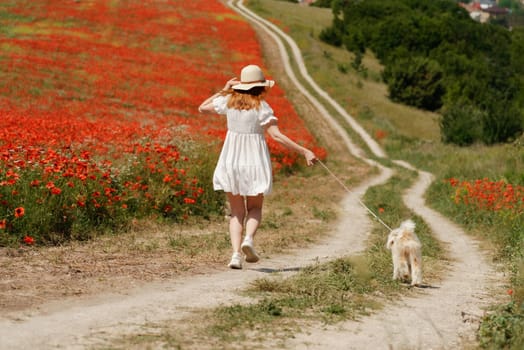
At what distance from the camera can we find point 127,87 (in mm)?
36719

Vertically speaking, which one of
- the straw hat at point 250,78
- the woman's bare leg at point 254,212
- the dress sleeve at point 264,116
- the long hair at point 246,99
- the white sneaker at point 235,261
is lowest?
the white sneaker at point 235,261

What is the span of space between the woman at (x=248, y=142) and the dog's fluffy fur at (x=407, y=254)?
1326 millimetres

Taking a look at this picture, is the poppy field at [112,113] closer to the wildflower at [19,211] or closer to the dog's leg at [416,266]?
the wildflower at [19,211]

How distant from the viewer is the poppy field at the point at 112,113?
10.9 m

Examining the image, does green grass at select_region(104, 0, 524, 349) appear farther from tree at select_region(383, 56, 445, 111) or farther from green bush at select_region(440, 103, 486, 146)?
tree at select_region(383, 56, 445, 111)

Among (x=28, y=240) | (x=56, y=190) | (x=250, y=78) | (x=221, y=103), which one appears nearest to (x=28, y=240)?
(x=28, y=240)

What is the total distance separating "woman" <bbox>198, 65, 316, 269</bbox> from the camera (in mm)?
8828

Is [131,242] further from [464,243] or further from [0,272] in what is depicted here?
[464,243]

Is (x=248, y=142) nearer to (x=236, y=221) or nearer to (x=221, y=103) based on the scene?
(x=221, y=103)

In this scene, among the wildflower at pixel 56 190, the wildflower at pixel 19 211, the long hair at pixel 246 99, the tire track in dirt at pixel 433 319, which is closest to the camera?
the tire track in dirt at pixel 433 319

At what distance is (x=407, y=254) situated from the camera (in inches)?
341

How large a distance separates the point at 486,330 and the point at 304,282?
249 centimetres

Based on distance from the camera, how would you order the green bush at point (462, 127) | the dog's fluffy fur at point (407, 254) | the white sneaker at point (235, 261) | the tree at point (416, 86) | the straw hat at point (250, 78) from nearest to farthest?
the dog's fluffy fur at point (407, 254) < the straw hat at point (250, 78) < the white sneaker at point (235, 261) < the green bush at point (462, 127) < the tree at point (416, 86)

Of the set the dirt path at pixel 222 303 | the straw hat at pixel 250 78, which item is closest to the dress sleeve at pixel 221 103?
the straw hat at pixel 250 78
